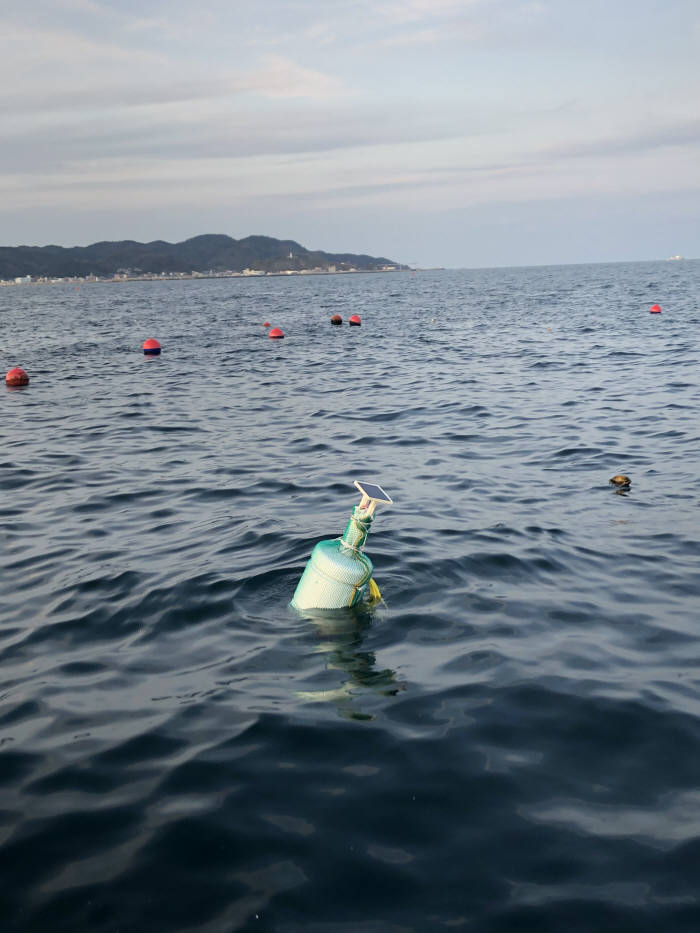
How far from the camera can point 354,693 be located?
5.78 metres

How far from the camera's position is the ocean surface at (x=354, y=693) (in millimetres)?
3906

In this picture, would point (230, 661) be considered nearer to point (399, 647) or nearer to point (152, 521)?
→ point (399, 647)

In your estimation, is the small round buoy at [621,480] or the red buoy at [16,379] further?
the red buoy at [16,379]

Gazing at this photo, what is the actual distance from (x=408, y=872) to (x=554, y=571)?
15.2ft

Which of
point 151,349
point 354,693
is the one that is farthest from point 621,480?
point 151,349

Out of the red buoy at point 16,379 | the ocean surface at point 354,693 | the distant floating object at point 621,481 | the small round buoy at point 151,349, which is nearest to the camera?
the ocean surface at point 354,693

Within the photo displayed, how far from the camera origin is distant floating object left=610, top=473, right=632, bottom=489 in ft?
36.8

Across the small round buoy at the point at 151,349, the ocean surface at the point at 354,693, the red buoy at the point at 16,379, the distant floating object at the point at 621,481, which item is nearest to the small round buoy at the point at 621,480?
the distant floating object at the point at 621,481

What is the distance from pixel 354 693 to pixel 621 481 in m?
Answer: 6.84

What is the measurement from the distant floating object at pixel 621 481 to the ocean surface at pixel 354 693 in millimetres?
173

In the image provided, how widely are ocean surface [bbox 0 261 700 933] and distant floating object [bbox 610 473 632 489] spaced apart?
6.8 inches

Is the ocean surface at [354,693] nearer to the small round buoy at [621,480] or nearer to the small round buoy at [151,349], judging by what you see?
the small round buoy at [621,480]

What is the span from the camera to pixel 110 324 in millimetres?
52875

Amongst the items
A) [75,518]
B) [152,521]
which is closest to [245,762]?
[152,521]
